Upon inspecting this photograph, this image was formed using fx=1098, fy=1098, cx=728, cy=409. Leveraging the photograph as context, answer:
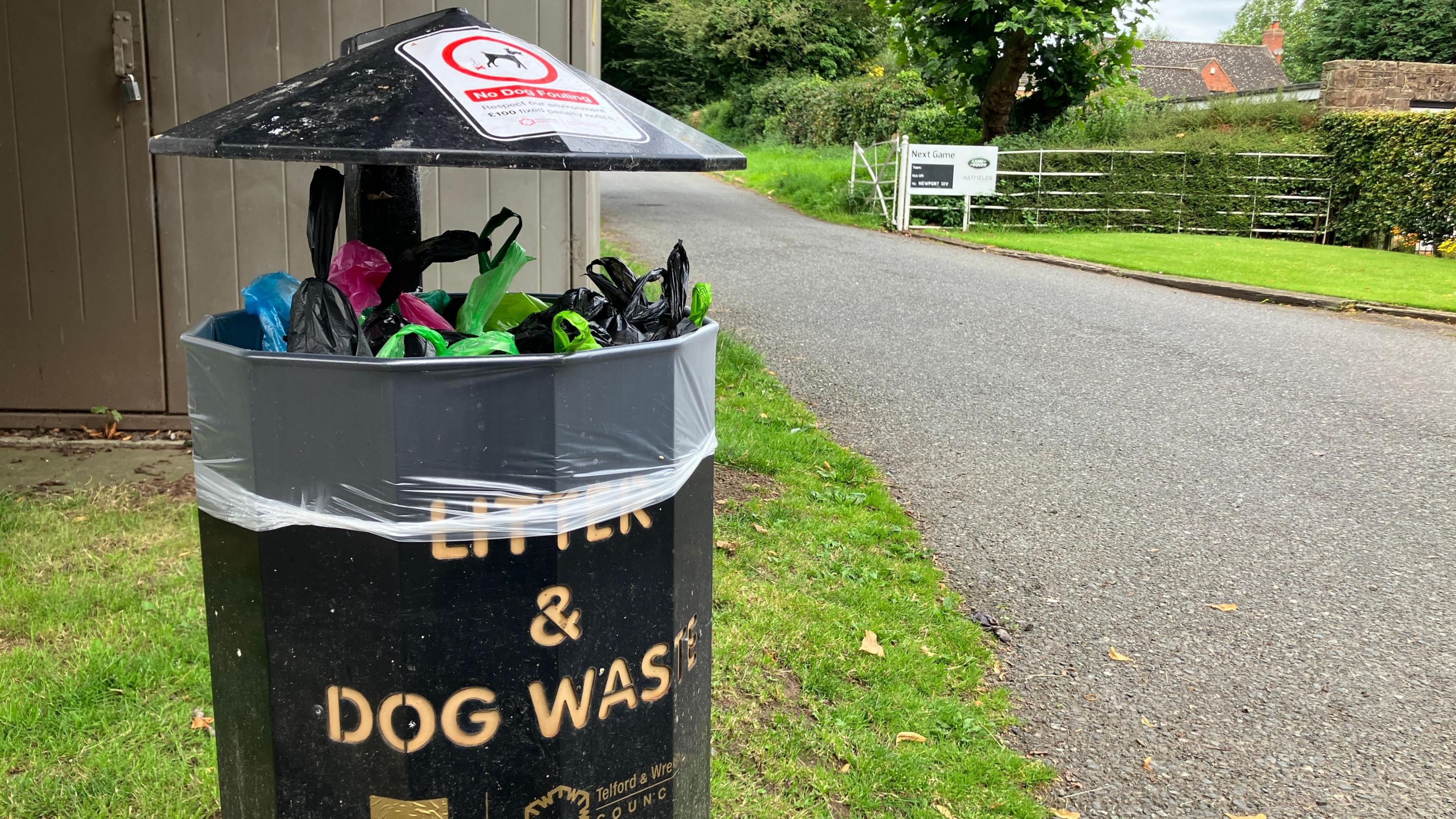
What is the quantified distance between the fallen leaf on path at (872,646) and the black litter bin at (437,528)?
5.60 ft

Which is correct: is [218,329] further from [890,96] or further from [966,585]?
[890,96]

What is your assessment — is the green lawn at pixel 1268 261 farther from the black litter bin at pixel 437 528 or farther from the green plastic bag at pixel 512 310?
the black litter bin at pixel 437 528

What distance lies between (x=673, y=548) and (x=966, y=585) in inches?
101

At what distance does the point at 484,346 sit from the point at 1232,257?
15.7 metres

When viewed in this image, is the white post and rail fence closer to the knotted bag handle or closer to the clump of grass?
the clump of grass

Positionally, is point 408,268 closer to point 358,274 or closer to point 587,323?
point 358,274

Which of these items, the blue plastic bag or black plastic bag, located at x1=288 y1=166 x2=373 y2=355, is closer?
black plastic bag, located at x1=288 y1=166 x2=373 y2=355

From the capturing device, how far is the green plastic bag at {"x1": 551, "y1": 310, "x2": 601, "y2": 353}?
5.83ft

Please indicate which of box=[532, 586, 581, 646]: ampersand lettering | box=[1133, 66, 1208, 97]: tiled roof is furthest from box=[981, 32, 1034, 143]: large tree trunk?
box=[1133, 66, 1208, 97]: tiled roof

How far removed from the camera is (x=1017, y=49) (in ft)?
62.9

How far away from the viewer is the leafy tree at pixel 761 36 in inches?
1494

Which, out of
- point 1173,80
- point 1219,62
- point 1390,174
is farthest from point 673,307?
point 1219,62

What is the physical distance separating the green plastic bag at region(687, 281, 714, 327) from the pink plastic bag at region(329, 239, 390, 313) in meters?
0.59

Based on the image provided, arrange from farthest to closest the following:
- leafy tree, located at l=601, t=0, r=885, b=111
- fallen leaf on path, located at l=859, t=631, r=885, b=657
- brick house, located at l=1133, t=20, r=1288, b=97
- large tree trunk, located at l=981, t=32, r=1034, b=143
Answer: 1. brick house, located at l=1133, t=20, r=1288, b=97
2. leafy tree, located at l=601, t=0, r=885, b=111
3. large tree trunk, located at l=981, t=32, r=1034, b=143
4. fallen leaf on path, located at l=859, t=631, r=885, b=657
